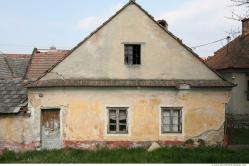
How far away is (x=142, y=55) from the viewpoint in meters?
17.0

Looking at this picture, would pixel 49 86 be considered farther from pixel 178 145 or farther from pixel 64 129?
pixel 178 145

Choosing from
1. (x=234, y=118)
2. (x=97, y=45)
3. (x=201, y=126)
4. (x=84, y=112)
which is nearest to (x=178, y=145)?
(x=201, y=126)

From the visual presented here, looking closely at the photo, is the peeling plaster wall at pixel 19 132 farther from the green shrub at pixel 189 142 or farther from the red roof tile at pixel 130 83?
the green shrub at pixel 189 142

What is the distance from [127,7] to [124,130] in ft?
16.5

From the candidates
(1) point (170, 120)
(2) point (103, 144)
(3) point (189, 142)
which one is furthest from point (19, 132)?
(3) point (189, 142)

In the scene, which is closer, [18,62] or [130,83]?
[130,83]

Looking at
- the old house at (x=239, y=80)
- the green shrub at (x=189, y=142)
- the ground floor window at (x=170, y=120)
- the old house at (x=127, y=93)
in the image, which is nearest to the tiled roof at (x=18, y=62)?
the old house at (x=127, y=93)

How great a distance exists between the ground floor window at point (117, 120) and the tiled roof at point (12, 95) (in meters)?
3.61

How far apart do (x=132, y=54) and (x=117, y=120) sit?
277cm

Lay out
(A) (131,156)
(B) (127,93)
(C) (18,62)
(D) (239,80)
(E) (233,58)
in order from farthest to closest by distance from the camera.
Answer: (C) (18,62) → (E) (233,58) → (D) (239,80) → (B) (127,93) → (A) (131,156)

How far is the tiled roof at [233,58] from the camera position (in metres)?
24.3

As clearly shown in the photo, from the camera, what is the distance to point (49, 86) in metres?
16.2

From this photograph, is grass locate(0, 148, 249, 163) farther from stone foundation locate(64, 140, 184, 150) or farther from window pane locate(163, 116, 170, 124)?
window pane locate(163, 116, 170, 124)

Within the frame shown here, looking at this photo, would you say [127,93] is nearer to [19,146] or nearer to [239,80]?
[19,146]
